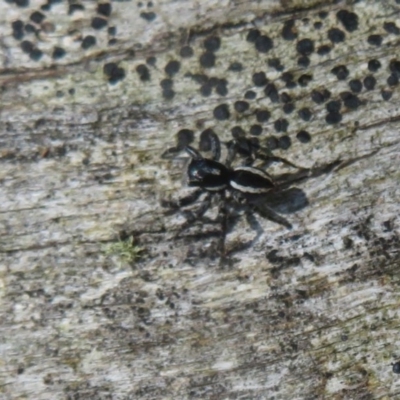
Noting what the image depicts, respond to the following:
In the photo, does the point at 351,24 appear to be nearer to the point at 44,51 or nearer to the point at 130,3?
the point at 130,3

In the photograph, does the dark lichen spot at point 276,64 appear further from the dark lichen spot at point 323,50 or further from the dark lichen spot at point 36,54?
the dark lichen spot at point 36,54

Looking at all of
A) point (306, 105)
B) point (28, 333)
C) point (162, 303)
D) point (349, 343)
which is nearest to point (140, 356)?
point (162, 303)

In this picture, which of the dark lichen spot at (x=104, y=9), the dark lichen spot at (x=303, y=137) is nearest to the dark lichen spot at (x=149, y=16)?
the dark lichen spot at (x=104, y=9)

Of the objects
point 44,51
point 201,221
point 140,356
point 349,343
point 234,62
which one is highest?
point 44,51

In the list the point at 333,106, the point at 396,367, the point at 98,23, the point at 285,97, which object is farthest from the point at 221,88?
the point at 396,367

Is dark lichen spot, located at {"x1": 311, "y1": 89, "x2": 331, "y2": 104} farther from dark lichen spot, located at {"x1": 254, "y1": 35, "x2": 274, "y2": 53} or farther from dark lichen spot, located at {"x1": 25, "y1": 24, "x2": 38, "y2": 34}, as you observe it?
dark lichen spot, located at {"x1": 25, "y1": 24, "x2": 38, "y2": 34}
